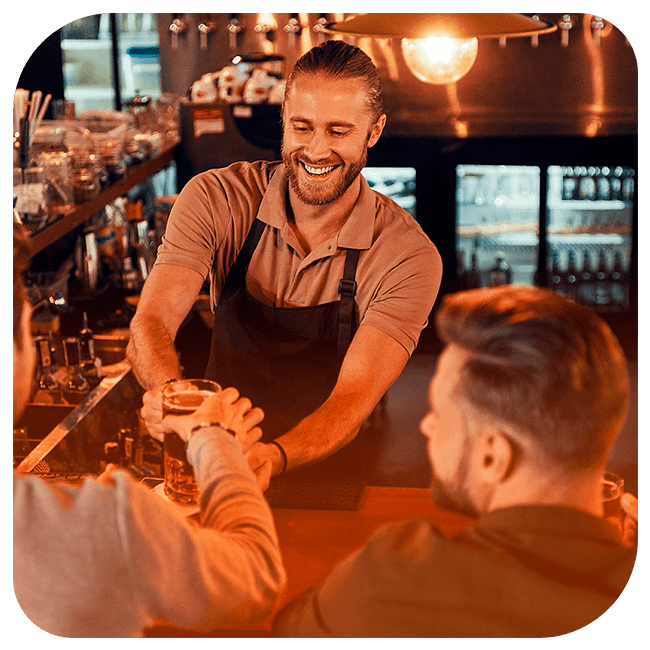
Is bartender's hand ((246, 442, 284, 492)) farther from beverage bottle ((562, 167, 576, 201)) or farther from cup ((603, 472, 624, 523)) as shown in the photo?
beverage bottle ((562, 167, 576, 201))

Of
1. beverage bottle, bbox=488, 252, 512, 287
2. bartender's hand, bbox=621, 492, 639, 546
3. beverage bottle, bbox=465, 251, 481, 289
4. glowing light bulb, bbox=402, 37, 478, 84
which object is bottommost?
bartender's hand, bbox=621, 492, 639, 546

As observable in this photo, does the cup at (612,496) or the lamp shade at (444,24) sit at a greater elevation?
the lamp shade at (444,24)

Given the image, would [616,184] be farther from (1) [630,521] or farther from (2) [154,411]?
(2) [154,411]

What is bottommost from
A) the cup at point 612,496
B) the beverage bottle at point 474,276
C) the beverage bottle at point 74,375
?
the beverage bottle at point 74,375

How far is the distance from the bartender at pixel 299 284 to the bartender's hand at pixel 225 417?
24 cm

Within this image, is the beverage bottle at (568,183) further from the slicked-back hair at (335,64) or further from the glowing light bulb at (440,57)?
the slicked-back hair at (335,64)

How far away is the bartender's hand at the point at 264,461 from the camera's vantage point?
1.10 m

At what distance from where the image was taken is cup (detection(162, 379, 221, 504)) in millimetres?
1074

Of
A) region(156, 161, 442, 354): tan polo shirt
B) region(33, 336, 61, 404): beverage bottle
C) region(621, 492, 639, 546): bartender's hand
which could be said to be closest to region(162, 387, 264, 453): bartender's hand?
region(156, 161, 442, 354): tan polo shirt

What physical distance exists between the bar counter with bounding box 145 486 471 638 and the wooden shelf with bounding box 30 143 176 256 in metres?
0.68

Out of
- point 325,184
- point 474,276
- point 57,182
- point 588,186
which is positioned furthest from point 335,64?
point 588,186

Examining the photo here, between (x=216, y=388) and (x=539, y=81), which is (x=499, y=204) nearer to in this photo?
(x=539, y=81)

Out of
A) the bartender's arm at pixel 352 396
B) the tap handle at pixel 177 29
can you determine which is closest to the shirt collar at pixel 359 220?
the bartender's arm at pixel 352 396

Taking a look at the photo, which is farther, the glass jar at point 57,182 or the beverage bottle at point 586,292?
the glass jar at point 57,182
